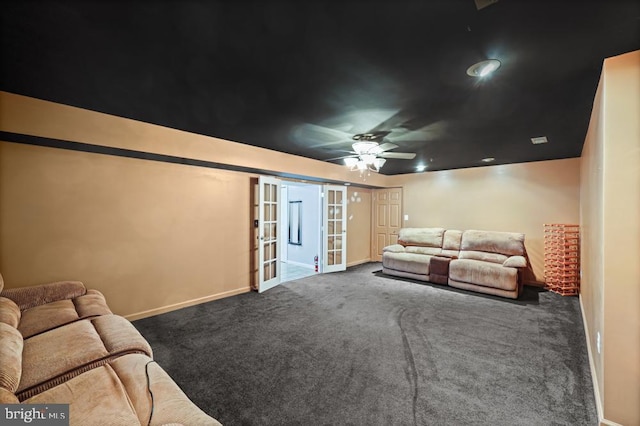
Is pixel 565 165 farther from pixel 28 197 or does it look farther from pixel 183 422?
pixel 28 197

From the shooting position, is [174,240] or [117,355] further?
[174,240]

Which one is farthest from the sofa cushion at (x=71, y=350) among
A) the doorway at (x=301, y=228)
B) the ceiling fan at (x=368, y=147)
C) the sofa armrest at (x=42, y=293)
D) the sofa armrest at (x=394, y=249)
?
the sofa armrest at (x=394, y=249)

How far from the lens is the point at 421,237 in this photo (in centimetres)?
615

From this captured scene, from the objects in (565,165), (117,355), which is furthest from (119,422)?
(565,165)

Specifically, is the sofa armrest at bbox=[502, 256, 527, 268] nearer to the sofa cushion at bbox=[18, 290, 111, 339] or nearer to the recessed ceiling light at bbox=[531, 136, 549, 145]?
the recessed ceiling light at bbox=[531, 136, 549, 145]

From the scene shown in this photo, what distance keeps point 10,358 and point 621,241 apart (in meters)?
3.58

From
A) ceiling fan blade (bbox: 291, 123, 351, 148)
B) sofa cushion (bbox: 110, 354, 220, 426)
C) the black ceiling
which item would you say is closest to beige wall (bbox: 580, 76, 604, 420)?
the black ceiling

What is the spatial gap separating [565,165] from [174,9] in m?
6.19

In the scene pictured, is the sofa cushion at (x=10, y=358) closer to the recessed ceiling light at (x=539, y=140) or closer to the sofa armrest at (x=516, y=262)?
the recessed ceiling light at (x=539, y=140)

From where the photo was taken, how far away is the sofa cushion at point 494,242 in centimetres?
496

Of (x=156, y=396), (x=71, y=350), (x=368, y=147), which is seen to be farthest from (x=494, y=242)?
(x=71, y=350)

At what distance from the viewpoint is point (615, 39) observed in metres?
1.57

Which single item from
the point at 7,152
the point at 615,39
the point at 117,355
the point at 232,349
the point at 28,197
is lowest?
the point at 232,349

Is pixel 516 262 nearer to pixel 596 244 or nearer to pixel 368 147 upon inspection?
pixel 596 244
